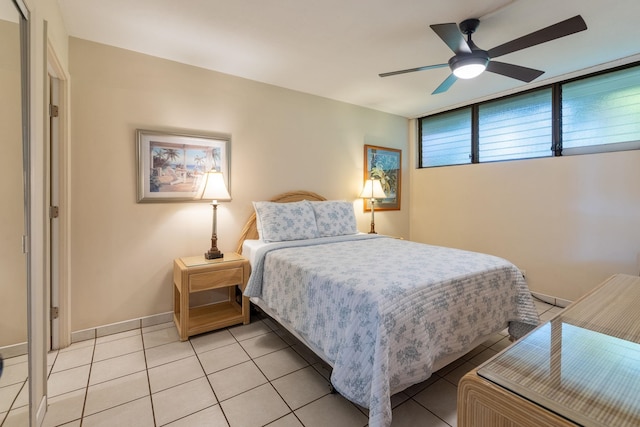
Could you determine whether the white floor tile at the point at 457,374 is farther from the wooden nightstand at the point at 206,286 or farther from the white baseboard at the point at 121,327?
the white baseboard at the point at 121,327

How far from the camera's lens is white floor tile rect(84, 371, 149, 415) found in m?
1.65

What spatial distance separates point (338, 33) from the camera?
2270 millimetres

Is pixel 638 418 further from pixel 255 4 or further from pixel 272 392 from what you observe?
pixel 255 4

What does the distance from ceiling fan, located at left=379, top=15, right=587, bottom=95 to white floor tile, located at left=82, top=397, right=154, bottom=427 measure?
2762 mm

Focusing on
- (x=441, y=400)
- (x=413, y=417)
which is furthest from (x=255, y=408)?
(x=441, y=400)

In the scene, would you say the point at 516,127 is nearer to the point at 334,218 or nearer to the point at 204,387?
the point at 334,218

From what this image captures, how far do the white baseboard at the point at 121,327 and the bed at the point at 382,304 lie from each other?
0.96 metres

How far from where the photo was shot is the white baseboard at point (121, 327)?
2.36 metres

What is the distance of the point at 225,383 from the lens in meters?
1.85

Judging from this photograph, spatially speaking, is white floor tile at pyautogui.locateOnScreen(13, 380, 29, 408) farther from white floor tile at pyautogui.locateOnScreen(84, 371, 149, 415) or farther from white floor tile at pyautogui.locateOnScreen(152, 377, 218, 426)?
white floor tile at pyautogui.locateOnScreen(152, 377, 218, 426)

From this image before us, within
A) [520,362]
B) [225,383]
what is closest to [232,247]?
[225,383]

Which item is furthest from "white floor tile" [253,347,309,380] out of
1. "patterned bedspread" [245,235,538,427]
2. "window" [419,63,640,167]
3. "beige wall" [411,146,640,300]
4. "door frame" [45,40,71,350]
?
"window" [419,63,640,167]

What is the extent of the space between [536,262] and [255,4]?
375cm

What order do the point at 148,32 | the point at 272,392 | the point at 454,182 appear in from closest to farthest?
the point at 272,392
the point at 148,32
the point at 454,182
